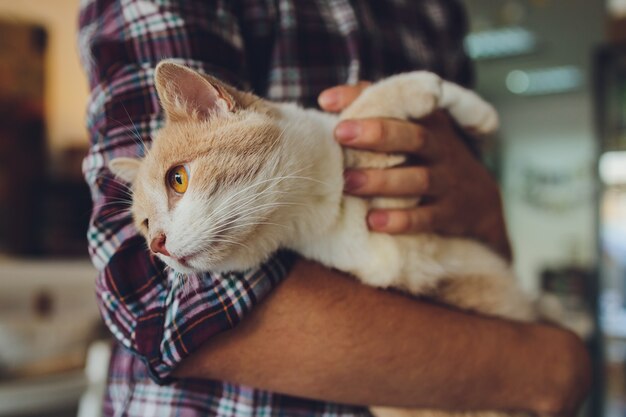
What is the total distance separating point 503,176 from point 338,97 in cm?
543

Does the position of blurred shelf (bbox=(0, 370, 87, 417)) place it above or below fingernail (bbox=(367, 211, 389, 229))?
below

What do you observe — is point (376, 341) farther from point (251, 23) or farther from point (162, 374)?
point (251, 23)

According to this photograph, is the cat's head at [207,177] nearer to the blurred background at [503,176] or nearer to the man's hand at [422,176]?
the man's hand at [422,176]

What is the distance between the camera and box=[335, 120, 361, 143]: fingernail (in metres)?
0.80

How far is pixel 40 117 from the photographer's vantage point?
13.0 ft

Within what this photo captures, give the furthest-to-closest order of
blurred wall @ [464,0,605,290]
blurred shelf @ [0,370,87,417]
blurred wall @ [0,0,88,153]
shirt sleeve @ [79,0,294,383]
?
blurred wall @ [464,0,605,290] < blurred wall @ [0,0,88,153] < blurred shelf @ [0,370,87,417] < shirt sleeve @ [79,0,294,383]

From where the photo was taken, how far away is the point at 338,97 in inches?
33.3

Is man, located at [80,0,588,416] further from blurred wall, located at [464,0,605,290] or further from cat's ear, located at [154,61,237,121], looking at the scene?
blurred wall, located at [464,0,605,290]

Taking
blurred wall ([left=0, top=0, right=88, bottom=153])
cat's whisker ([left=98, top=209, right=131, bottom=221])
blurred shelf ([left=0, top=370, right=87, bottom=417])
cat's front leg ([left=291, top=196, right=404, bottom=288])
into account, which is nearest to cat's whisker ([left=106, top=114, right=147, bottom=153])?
cat's whisker ([left=98, top=209, right=131, bottom=221])

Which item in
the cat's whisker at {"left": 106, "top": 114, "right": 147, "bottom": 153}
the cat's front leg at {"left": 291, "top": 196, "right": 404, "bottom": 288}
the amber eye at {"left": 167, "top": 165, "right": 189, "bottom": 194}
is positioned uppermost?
the cat's whisker at {"left": 106, "top": 114, "right": 147, "bottom": 153}

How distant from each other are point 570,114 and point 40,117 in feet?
17.4

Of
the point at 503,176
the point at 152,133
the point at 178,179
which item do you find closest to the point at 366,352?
the point at 178,179

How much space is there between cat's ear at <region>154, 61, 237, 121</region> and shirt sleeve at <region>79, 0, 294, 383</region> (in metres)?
0.05

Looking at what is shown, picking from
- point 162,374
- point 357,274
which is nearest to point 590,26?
point 357,274
